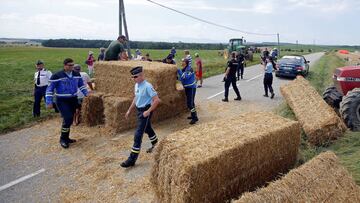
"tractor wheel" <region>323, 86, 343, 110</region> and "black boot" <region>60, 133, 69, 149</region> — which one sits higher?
"tractor wheel" <region>323, 86, 343, 110</region>

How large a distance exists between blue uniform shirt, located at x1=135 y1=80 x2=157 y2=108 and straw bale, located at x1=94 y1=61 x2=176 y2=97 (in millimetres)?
3141

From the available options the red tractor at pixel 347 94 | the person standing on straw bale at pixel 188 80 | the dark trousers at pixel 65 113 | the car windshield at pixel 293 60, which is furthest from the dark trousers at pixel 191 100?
the car windshield at pixel 293 60

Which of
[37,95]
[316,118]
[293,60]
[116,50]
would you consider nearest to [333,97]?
[316,118]

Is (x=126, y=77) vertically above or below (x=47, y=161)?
above

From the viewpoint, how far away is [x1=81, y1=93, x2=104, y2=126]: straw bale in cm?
1055

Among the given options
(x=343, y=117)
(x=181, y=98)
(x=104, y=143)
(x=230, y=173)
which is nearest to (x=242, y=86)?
(x=181, y=98)

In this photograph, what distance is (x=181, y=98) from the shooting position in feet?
38.7

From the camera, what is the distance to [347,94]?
9.46 m

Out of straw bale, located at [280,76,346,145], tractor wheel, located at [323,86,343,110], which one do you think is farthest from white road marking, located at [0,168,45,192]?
tractor wheel, located at [323,86,343,110]

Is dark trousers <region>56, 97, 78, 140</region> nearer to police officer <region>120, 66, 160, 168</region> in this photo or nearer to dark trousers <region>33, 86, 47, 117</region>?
police officer <region>120, 66, 160, 168</region>

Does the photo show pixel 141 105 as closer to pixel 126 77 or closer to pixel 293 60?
pixel 126 77

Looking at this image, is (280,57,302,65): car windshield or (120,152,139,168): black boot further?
(280,57,302,65): car windshield

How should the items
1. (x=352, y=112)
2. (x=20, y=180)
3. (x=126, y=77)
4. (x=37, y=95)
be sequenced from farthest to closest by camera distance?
(x=37, y=95) → (x=126, y=77) → (x=352, y=112) → (x=20, y=180)

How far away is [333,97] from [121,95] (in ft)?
22.6
